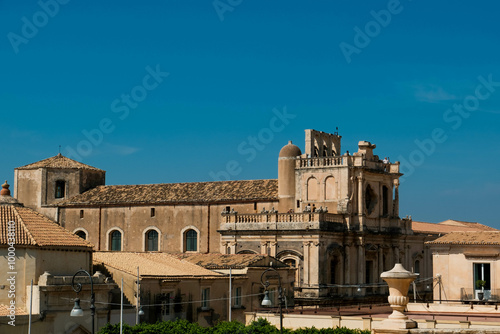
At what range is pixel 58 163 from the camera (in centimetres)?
6619

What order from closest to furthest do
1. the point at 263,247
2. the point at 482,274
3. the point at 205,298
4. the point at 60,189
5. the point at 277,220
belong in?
the point at 205,298, the point at 482,274, the point at 277,220, the point at 263,247, the point at 60,189

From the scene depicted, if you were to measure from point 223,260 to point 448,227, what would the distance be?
43.6m

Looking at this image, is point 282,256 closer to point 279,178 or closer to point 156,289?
point 279,178

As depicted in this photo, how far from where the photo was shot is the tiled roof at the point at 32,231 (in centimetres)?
3359

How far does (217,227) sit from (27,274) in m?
27.4

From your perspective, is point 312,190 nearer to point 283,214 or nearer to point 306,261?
point 283,214

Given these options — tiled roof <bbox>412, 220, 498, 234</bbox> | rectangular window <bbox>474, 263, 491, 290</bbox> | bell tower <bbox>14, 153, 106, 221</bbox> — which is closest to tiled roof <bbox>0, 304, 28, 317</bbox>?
rectangular window <bbox>474, 263, 491, 290</bbox>

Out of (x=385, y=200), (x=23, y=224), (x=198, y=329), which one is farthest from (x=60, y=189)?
(x=198, y=329)

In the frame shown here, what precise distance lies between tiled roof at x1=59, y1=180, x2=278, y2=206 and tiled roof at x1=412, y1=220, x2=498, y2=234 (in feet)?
70.0

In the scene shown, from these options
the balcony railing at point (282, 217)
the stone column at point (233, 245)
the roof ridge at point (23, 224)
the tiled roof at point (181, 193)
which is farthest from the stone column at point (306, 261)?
the roof ridge at point (23, 224)

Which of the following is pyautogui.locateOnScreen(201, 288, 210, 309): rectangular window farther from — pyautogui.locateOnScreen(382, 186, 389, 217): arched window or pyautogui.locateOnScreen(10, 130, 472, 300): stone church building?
Result: pyautogui.locateOnScreen(382, 186, 389, 217): arched window

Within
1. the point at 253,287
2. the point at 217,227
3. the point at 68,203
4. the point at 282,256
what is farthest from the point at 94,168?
the point at 253,287

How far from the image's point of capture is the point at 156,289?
1454 inches

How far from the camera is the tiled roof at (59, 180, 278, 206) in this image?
59.9 metres
